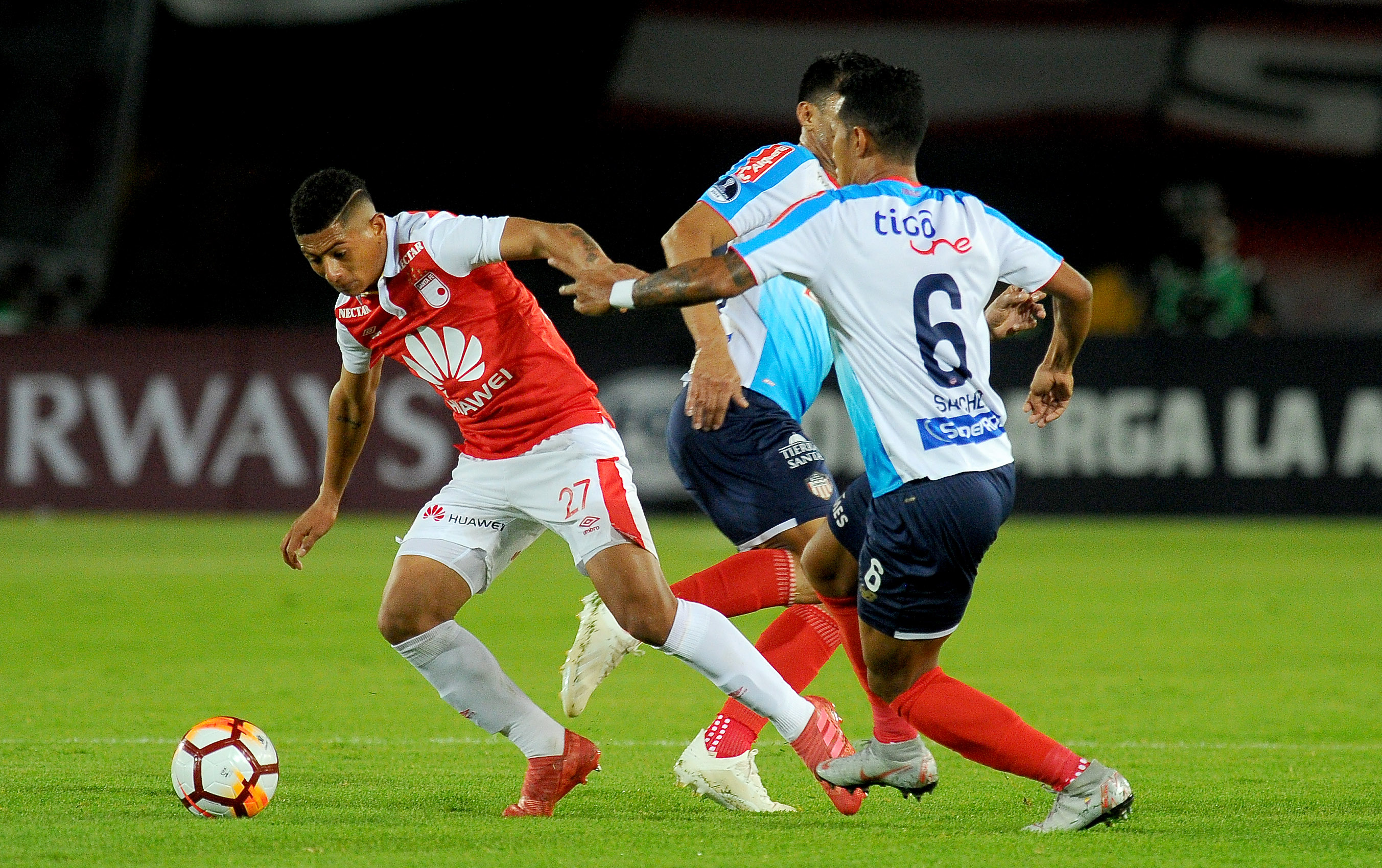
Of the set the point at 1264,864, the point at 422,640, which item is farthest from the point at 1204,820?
the point at 422,640

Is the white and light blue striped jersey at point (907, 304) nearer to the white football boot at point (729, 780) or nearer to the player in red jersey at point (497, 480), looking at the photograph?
the player in red jersey at point (497, 480)

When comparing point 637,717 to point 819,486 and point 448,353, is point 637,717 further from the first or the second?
point 448,353

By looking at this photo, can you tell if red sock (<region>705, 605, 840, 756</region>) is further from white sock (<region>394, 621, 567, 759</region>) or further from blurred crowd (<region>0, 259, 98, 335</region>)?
blurred crowd (<region>0, 259, 98, 335</region>)

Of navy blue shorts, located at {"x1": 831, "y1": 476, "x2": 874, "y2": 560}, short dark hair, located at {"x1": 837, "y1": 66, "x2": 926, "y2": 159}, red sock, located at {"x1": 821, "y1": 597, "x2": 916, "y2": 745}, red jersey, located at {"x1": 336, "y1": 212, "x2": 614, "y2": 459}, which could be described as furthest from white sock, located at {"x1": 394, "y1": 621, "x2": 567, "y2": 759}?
short dark hair, located at {"x1": 837, "y1": 66, "x2": 926, "y2": 159}

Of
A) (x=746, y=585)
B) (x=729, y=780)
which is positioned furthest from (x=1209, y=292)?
(x=729, y=780)

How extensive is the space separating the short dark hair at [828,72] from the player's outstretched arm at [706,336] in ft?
1.96

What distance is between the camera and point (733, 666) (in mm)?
4668

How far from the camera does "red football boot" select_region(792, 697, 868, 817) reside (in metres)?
4.66

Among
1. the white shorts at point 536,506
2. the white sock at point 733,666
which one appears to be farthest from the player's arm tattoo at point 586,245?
the white sock at point 733,666

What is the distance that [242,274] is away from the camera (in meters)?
20.2

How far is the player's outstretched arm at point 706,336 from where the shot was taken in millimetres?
4672

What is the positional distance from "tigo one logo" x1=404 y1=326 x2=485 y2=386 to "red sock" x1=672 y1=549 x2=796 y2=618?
39.1 inches

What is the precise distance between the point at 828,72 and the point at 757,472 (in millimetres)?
1273

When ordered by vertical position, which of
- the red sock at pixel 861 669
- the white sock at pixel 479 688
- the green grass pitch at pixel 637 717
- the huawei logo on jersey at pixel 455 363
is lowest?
the green grass pitch at pixel 637 717
